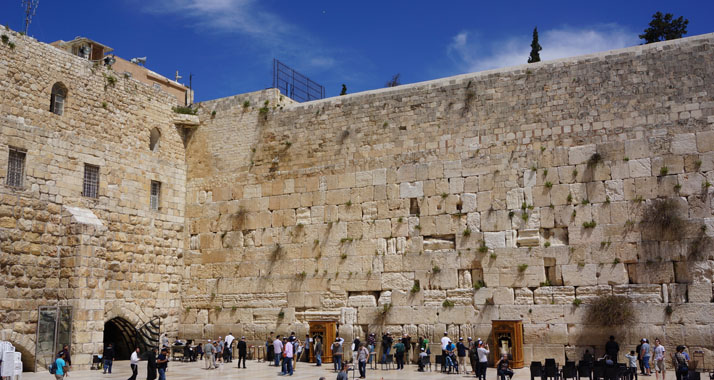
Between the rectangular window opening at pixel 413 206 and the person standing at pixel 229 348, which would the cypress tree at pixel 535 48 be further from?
the person standing at pixel 229 348

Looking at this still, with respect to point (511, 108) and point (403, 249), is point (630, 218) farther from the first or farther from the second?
point (403, 249)

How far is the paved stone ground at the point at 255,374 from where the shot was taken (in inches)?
533

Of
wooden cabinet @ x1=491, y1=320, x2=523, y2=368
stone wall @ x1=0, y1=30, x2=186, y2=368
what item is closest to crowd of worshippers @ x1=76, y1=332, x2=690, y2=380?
wooden cabinet @ x1=491, y1=320, x2=523, y2=368

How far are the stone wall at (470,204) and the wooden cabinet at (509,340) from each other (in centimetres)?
24

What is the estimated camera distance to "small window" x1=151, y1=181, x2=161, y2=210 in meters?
18.6

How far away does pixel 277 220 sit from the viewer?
18000mm

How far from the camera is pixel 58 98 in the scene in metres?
16.5

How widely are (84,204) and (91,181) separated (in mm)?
682

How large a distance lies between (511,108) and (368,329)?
6.06 metres

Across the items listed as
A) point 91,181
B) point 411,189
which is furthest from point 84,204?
point 411,189

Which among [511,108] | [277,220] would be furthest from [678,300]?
[277,220]

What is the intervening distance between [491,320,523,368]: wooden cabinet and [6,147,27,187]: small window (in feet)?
35.2

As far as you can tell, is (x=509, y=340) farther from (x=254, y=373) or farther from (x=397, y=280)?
(x=254, y=373)

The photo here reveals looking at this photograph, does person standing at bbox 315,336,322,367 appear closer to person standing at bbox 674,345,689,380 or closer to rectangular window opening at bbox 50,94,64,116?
person standing at bbox 674,345,689,380
